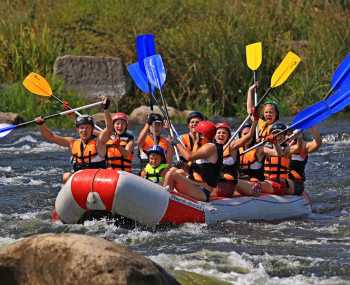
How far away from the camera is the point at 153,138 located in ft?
34.4

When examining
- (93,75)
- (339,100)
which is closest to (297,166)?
(339,100)

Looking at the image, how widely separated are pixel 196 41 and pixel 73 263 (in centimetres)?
1409

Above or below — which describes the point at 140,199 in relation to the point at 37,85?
below

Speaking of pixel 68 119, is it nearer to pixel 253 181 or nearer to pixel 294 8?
pixel 294 8

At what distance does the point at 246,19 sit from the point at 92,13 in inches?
153

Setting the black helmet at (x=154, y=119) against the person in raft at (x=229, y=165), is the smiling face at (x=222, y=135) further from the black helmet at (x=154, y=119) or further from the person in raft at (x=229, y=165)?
the black helmet at (x=154, y=119)

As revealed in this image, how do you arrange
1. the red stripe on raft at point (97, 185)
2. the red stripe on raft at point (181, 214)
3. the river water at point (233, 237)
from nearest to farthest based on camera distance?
1. the river water at point (233, 237)
2. the red stripe on raft at point (97, 185)
3. the red stripe on raft at point (181, 214)

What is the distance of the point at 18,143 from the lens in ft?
54.1

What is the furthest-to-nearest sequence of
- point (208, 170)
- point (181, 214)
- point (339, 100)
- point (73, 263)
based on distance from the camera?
point (339, 100), point (208, 170), point (181, 214), point (73, 263)

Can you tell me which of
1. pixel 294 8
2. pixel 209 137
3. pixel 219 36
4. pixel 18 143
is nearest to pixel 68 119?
pixel 18 143

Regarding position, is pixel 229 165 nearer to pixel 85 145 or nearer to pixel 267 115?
pixel 267 115

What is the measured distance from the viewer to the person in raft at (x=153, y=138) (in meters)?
10.4

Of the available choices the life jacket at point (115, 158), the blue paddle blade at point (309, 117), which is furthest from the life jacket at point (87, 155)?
the blue paddle blade at point (309, 117)

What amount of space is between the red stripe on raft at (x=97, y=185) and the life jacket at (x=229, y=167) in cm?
139
